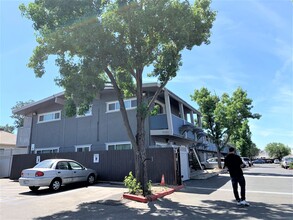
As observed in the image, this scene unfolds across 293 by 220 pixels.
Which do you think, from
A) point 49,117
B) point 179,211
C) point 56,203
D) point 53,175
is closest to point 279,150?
point 49,117

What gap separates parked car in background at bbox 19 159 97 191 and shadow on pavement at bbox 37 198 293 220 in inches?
145

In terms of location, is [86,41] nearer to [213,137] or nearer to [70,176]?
[70,176]

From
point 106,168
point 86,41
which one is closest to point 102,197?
point 106,168

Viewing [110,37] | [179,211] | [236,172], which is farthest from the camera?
[110,37]

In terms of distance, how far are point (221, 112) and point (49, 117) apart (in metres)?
18.3

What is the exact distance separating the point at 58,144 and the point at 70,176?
940cm

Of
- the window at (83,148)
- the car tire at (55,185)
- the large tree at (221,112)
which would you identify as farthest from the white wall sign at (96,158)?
the large tree at (221,112)

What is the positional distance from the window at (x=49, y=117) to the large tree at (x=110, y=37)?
1185 centimetres

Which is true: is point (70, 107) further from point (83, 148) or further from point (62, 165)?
point (83, 148)

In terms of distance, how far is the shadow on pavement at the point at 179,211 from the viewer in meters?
7.23

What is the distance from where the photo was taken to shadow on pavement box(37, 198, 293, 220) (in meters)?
7.23

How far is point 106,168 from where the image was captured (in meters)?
16.0

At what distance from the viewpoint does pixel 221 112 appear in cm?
2952

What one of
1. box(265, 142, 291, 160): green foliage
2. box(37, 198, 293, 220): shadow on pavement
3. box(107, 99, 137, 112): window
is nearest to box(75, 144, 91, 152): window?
box(107, 99, 137, 112): window
